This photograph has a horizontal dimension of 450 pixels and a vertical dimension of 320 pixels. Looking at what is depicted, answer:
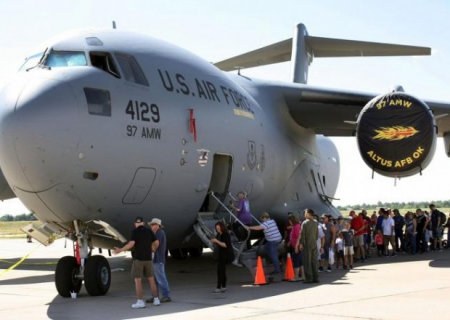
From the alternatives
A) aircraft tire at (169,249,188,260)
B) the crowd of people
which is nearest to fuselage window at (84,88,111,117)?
the crowd of people

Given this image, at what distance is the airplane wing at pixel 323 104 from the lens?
17.6 metres

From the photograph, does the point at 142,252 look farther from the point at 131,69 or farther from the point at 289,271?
the point at 289,271

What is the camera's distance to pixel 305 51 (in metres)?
22.1

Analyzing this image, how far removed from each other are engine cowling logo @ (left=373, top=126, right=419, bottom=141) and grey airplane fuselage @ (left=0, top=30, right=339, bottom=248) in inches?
104

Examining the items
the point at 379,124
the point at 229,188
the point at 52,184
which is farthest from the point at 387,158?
the point at 52,184

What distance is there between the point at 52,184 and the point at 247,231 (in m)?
4.24

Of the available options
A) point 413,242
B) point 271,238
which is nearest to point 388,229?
point 413,242

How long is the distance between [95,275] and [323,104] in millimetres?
9204

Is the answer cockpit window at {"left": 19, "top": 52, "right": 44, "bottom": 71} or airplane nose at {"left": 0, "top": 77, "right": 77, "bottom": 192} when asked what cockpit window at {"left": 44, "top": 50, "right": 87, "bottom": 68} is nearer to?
cockpit window at {"left": 19, "top": 52, "right": 44, "bottom": 71}

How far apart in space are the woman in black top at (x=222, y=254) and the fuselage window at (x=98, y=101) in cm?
271

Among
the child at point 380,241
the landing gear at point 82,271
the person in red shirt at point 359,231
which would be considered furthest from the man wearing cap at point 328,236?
the landing gear at point 82,271

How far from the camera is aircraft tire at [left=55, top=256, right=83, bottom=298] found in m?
10.8

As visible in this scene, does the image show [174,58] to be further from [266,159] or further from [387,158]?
[387,158]

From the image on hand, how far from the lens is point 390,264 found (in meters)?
15.7
